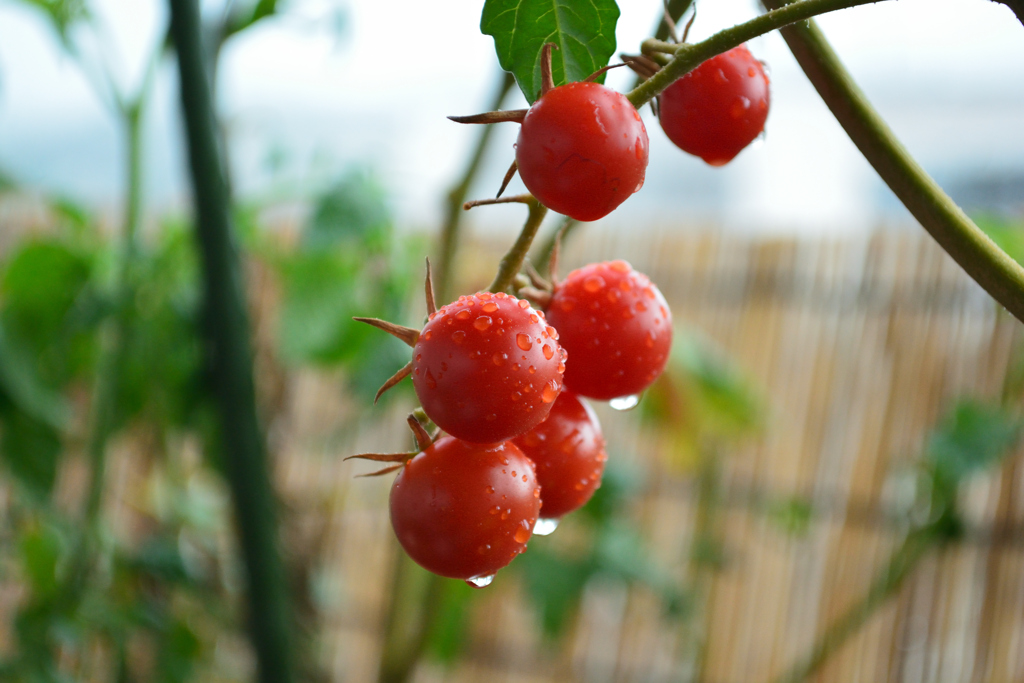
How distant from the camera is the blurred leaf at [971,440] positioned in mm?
819

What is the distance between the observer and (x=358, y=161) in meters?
0.73

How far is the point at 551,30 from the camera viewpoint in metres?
0.16

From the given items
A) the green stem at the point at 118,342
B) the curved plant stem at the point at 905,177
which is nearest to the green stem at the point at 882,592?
the green stem at the point at 118,342

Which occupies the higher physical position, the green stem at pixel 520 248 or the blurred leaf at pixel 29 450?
the green stem at pixel 520 248

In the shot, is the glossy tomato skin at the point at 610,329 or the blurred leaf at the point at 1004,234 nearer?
the glossy tomato skin at the point at 610,329

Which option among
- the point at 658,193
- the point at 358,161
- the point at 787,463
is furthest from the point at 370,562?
the point at 658,193

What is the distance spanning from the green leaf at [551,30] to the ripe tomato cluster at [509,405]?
5 centimetres

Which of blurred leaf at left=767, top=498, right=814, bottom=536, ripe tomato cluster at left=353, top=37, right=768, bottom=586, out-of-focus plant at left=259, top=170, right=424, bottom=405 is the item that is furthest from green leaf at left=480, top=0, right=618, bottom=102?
blurred leaf at left=767, top=498, right=814, bottom=536

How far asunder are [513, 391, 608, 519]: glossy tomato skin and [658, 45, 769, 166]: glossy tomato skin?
2.8 inches

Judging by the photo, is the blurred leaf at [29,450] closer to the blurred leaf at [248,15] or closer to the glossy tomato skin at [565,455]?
the blurred leaf at [248,15]

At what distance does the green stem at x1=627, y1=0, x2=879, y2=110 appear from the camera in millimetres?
136

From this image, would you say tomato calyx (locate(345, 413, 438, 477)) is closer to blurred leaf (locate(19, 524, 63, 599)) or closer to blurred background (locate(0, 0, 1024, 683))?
blurred background (locate(0, 0, 1024, 683))

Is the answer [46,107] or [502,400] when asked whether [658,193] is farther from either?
[502,400]

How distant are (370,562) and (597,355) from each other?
1.29 meters
